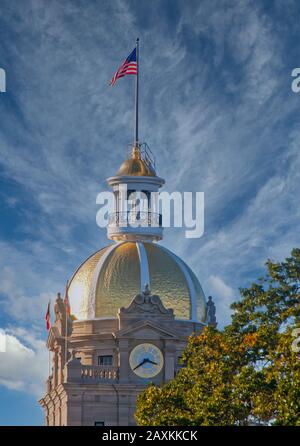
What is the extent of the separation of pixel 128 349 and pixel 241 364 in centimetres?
3071

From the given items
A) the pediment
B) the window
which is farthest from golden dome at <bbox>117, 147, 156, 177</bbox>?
the window

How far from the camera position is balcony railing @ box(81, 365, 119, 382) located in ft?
401

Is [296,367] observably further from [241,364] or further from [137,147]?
[137,147]

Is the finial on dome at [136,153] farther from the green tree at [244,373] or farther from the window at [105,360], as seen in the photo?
the green tree at [244,373]

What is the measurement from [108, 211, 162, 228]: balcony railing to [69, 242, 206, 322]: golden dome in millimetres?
Result: 3714

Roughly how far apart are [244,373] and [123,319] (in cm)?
3846

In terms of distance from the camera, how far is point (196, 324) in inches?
5039

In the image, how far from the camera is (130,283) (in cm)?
12738

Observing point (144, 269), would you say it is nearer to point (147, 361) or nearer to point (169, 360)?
point (147, 361)

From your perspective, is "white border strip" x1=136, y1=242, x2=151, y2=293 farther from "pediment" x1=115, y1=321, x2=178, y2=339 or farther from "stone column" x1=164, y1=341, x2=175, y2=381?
"stone column" x1=164, y1=341, x2=175, y2=381

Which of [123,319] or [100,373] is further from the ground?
[123,319]

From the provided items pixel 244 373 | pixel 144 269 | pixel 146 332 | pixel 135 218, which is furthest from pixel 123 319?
pixel 244 373

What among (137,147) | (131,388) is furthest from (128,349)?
(137,147)

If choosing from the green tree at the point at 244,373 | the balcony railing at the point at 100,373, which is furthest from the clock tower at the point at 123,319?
the green tree at the point at 244,373
